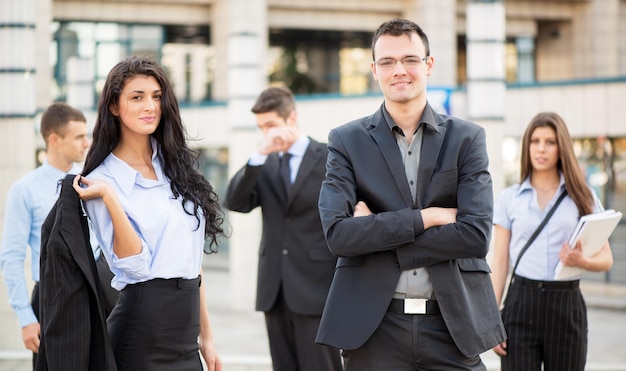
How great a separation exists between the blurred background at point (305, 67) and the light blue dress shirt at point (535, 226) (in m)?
2.23

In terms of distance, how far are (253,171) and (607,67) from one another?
78.4 feet

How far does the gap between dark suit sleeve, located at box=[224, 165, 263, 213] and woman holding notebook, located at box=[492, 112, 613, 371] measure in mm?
1609

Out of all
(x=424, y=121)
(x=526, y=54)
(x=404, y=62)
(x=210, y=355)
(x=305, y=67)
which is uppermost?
(x=526, y=54)

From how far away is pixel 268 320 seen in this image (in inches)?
247

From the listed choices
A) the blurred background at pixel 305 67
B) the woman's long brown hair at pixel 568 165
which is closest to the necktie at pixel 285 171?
the blurred background at pixel 305 67

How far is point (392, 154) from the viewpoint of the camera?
3.92 m

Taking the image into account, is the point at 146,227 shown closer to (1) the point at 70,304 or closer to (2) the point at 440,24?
(1) the point at 70,304

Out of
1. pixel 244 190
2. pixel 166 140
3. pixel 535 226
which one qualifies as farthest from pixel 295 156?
pixel 166 140

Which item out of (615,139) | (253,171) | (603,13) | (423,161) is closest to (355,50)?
(603,13)

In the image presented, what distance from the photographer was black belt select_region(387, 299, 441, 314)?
380 cm

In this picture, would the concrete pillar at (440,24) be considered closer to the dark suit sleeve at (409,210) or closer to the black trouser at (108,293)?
the dark suit sleeve at (409,210)

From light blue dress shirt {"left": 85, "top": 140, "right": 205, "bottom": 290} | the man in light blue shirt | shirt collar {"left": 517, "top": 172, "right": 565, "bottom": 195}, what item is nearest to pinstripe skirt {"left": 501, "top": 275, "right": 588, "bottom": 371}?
shirt collar {"left": 517, "top": 172, "right": 565, "bottom": 195}

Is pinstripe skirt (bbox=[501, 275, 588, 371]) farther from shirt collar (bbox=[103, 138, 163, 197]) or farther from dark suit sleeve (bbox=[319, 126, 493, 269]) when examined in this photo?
shirt collar (bbox=[103, 138, 163, 197])

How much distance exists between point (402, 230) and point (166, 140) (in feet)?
3.42
